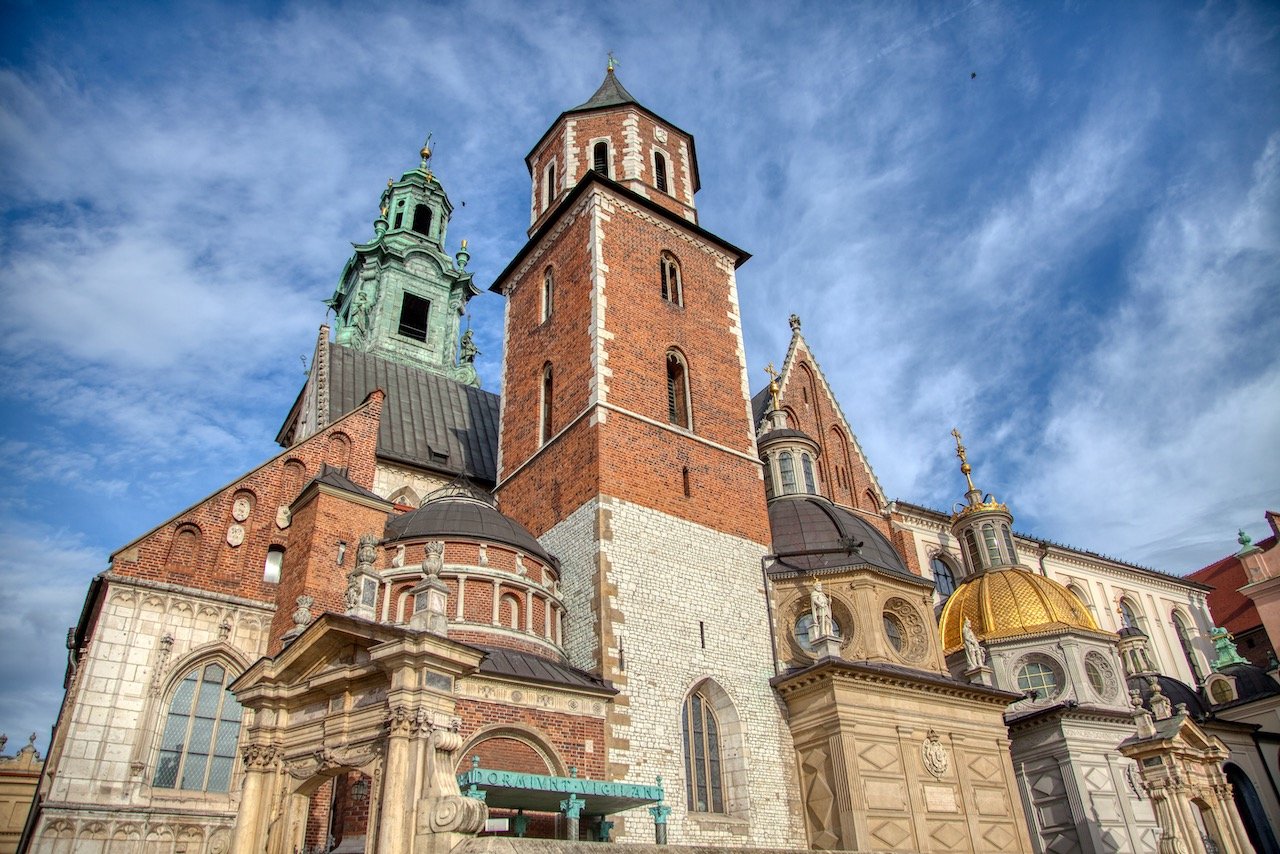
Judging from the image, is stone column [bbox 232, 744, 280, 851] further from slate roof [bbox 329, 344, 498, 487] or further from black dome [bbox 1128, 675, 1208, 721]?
black dome [bbox 1128, 675, 1208, 721]

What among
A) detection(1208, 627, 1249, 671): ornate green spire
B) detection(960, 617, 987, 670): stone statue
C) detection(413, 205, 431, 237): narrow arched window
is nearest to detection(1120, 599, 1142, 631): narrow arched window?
detection(1208, 627, 1249, 671): ornate green spire

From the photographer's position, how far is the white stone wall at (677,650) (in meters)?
16.1

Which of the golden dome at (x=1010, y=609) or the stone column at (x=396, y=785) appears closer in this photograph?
the stone column at (x=396, y=785)

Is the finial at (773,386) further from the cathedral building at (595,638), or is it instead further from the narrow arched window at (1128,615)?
the narrow arched window at (1128,615)

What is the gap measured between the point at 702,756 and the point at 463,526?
616 centimetres

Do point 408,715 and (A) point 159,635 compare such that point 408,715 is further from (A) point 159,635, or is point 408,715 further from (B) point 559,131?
(B) point 559,131

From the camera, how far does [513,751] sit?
1462cm

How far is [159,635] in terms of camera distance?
16516mm

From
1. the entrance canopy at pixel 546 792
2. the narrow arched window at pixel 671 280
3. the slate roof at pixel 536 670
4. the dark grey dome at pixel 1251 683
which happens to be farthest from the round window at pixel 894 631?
the dark grey dome at pixel 1251 683

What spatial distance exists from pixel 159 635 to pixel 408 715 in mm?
9091

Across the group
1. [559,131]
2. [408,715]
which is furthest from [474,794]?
[559,131]

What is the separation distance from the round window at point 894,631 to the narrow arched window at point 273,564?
12626 millimetres

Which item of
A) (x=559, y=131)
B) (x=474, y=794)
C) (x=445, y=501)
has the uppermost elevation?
(x=559, y=131)

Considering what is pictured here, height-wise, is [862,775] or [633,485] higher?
[633,485]
